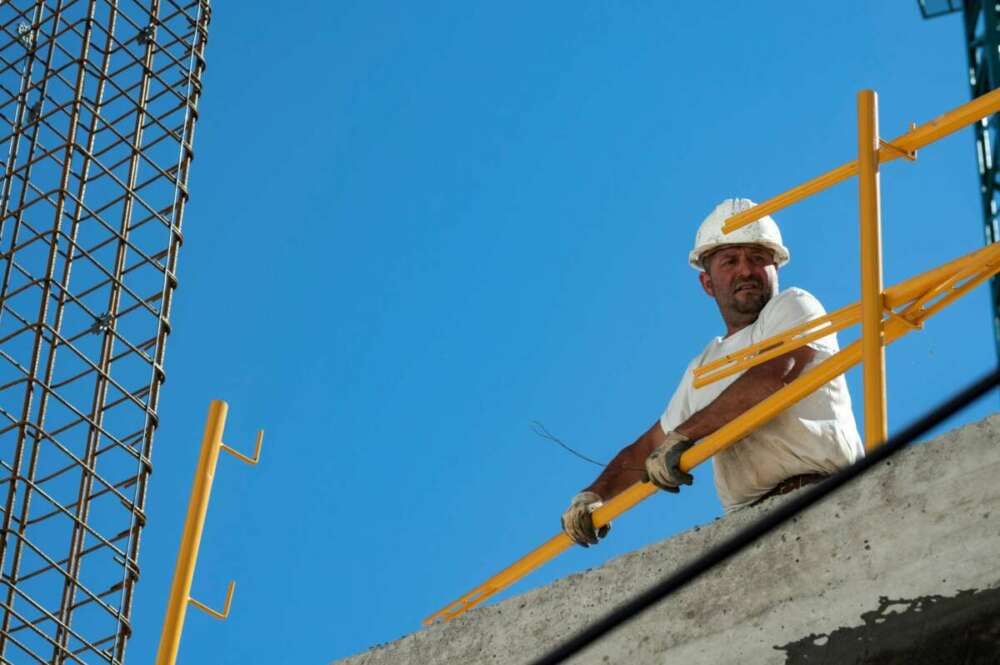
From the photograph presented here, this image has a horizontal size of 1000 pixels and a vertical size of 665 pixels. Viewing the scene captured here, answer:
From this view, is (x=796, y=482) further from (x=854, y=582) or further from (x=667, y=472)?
(x=854, y=582)

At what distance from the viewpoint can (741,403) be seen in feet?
17.6

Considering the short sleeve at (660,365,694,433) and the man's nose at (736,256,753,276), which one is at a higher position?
the man's nose at (736,256,753,276)

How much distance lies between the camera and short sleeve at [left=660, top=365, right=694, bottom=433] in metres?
6.16

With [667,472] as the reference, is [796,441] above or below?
above

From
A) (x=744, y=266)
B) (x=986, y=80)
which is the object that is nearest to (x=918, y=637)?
(x=744, y=266)

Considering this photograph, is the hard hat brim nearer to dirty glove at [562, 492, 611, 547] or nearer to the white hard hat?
the white hard hat

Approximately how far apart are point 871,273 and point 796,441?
2.90 feet

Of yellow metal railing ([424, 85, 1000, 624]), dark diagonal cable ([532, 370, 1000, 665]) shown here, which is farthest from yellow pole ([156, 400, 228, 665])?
dark diagonal cable ([532, 370, 1000, 665])

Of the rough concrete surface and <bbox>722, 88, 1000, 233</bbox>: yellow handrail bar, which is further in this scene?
<bbox>722, 88, 1000, 233</bbox>: yellow handrail bar

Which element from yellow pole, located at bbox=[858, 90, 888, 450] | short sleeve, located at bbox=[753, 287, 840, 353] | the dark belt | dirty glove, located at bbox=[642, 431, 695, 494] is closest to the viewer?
yellow pole, located at bbox=[858, 90, 888, 450]

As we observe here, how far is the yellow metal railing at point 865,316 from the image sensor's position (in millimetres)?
4531

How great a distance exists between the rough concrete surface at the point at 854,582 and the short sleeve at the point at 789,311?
4.84 ft

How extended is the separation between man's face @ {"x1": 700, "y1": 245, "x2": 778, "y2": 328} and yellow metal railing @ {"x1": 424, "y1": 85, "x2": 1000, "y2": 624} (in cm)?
98

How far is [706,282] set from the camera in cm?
673
